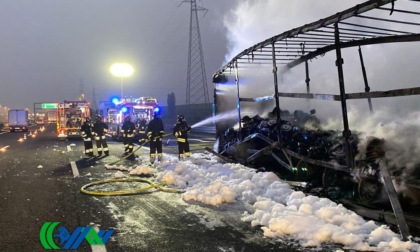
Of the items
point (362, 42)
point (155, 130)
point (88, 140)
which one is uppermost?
point (362, 42)

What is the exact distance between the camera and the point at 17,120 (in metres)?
45.0

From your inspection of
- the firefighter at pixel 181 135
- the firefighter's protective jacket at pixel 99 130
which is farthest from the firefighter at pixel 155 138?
the firefighter's protective jacket at pixel 99 130

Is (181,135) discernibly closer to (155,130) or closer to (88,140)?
(155,130)

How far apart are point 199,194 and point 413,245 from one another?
3738 millimetres

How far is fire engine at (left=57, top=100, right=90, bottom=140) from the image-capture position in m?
24.9

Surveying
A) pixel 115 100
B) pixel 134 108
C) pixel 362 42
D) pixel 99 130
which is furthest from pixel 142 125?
pixel 362 42

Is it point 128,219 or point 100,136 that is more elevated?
point 100,136

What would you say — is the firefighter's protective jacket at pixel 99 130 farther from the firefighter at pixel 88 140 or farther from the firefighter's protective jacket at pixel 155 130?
the firefighter's protective jacket at pixel 155 130

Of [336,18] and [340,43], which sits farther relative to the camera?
[340,43]

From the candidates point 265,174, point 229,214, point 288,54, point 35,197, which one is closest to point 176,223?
point 229,214

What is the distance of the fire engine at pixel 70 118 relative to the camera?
2494cm

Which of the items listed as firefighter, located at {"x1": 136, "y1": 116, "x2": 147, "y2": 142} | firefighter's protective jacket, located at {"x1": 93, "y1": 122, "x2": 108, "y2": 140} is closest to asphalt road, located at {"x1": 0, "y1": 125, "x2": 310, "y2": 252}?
firefighter's protective jacket, located at {"x1": 93, "y1": 122, "x2": 108, "y2": 140}

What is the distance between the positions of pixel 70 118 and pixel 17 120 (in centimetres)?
2463

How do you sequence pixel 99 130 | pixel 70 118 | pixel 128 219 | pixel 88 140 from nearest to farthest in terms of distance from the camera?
pixel 128 219, pixel 88 140, pixel 99 130, pixel 70 118
